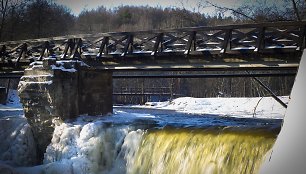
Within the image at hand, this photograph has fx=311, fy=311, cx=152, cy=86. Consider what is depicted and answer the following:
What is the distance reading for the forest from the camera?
1071 cm

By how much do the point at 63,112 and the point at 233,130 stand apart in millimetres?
5407

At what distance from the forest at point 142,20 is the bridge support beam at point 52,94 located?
245 centimetres

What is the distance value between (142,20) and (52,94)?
19114mm

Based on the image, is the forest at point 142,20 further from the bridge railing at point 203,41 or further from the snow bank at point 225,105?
the snow bank at point 225,105

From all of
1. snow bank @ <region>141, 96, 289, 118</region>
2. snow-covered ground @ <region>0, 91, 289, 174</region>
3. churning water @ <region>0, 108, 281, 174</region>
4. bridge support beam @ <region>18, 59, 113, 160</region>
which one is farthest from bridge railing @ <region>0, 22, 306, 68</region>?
snow bank @ <region>141, 96, 289, 118</region>

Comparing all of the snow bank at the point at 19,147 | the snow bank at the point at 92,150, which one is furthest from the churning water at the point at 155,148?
the snow bank at the point at 19,147

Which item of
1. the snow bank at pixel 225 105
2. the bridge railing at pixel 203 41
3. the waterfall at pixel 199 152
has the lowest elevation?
the snow bank at pixel 225 105

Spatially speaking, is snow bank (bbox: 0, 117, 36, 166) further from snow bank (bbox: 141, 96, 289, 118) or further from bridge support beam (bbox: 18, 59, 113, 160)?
snow bank (bbox: 141, 96, 289, 118)

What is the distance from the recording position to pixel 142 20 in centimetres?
2777

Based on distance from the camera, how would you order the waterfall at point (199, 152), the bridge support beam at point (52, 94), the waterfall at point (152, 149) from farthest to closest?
the bridge support beam at point (52, 94) → the waterfall at point (152, 149) → the waterfall at point (199, 152)

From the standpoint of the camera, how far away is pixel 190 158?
21.8 ft

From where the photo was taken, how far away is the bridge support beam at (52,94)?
9.84 m

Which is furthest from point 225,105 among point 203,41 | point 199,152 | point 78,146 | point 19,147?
point 199,152

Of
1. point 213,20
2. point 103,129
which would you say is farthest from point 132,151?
point 213,20
